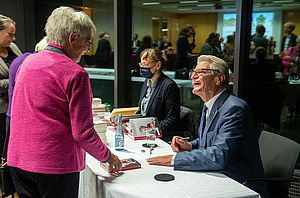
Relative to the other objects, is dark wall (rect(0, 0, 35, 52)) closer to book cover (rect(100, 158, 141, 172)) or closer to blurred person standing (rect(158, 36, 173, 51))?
blurred person standing (rect(158, 36, 173, 51))

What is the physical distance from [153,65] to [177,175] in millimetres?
1623

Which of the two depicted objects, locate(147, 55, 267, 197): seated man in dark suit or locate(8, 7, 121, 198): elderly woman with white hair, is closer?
locate(8, 7, 121, 198): elderly woman with white hair

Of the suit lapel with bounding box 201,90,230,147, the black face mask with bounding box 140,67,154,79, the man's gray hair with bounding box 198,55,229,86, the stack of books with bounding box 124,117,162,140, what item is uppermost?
the man's gray hair with bounding box 198,55,229,86

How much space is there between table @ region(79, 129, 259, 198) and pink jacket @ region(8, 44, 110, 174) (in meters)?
0.30

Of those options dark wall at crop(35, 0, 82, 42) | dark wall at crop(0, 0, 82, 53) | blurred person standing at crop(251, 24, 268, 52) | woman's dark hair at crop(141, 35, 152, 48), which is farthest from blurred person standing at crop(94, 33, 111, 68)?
blurred person standing at crop(251, 24, 268, 52)

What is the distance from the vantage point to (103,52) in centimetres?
473

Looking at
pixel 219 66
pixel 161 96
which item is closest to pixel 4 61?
pixel 161 96

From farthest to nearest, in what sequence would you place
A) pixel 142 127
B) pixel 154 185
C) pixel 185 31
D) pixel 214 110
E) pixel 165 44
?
pixel 165 44, pixel 185 31, pixel 142 127, pixel 214 110, pixel 154 185

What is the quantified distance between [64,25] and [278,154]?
173cm

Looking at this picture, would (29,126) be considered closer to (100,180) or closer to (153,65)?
(100,180)

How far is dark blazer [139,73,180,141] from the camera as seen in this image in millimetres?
3152

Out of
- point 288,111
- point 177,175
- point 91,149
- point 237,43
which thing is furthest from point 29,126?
point 288,111

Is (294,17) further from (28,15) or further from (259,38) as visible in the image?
(28,15)

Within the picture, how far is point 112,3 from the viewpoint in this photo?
4395mm
